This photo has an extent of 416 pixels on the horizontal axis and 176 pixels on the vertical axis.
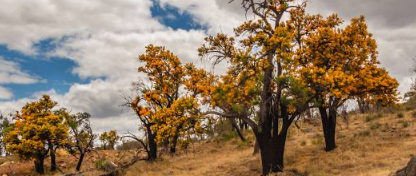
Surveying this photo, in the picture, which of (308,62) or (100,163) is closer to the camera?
(308,62)

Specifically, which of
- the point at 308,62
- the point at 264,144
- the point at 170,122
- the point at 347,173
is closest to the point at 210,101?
the point at 170,122

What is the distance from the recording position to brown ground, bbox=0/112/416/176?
60.8 ft

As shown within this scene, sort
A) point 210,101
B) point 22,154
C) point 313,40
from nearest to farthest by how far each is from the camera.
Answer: point 210,101 < point 313,40 < point 22,154

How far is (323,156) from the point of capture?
21625mm

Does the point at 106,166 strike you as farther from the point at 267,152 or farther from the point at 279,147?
the point at 279,147

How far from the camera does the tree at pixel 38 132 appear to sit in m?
33.7

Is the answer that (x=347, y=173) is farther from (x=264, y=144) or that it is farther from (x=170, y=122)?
(x=170, y=122)

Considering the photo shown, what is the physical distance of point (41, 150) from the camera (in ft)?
114

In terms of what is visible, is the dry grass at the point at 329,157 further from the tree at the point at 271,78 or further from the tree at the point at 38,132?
the tree at the point at 38,132

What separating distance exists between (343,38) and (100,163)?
18044 mm

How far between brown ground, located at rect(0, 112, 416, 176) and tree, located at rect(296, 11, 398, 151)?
2.25m

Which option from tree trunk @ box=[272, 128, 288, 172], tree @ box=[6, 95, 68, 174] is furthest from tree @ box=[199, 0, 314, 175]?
tree @ box=[6, 95, 68, 174]

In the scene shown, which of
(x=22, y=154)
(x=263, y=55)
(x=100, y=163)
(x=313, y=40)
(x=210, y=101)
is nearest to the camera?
(x=263, y=55)

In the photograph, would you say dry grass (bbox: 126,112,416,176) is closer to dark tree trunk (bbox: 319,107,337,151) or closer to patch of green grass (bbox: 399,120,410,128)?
patch of green grass (bbox: 399,120,410,128)
